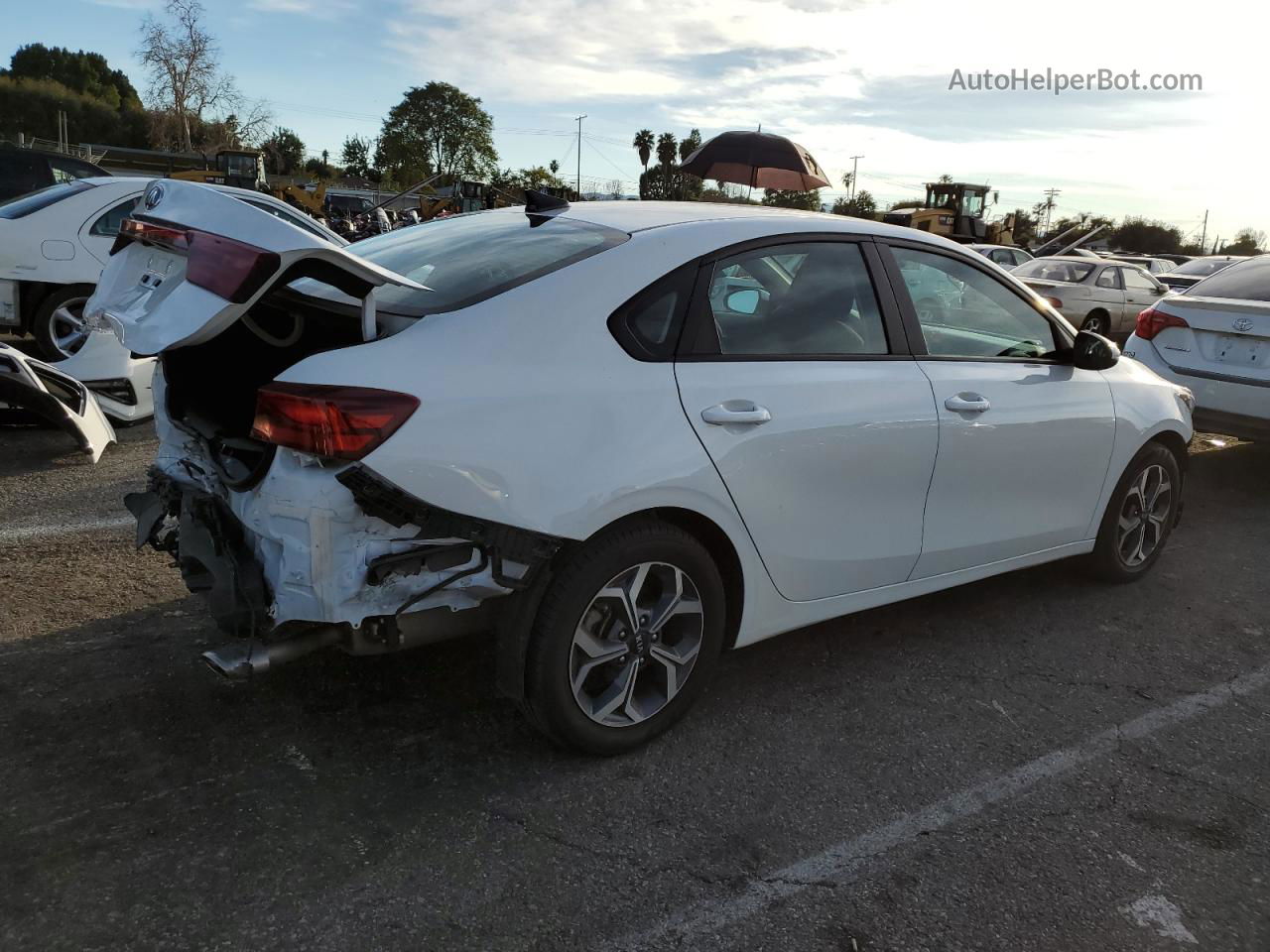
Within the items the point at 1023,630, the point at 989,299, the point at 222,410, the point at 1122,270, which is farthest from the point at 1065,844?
the point at 1122,270

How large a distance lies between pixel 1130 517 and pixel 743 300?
2.61m

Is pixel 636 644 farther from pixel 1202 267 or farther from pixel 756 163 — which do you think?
pixel 1202 267

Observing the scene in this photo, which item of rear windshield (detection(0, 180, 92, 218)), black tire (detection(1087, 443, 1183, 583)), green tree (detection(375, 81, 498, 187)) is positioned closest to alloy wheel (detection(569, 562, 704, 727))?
black tire (detection(1087, 443, 1183, 583))

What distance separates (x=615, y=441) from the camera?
2.68 meters

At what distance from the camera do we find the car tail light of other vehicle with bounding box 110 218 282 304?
2.41 metres

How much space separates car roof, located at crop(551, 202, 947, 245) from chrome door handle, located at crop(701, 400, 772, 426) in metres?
0.65

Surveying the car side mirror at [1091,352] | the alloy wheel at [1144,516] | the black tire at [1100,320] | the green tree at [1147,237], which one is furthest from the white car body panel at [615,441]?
the green tree at [1147,237]

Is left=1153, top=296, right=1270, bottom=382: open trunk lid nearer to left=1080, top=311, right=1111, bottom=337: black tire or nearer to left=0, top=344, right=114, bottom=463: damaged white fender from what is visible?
left=0, top=344, right=114, bottom=463: damaged white fender

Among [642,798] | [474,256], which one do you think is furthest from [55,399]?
[642,798]

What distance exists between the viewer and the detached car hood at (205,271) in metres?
2.43

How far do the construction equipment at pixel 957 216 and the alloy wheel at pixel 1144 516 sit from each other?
81.8ft

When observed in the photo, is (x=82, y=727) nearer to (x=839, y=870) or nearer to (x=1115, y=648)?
(x=839, y=870)

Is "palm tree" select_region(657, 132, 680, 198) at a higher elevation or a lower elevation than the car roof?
higher

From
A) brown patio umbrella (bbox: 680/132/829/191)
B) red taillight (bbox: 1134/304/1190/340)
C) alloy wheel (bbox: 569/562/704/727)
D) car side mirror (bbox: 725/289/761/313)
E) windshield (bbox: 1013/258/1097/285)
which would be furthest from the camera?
windshield (bbox: 1013/258/1097/285)
